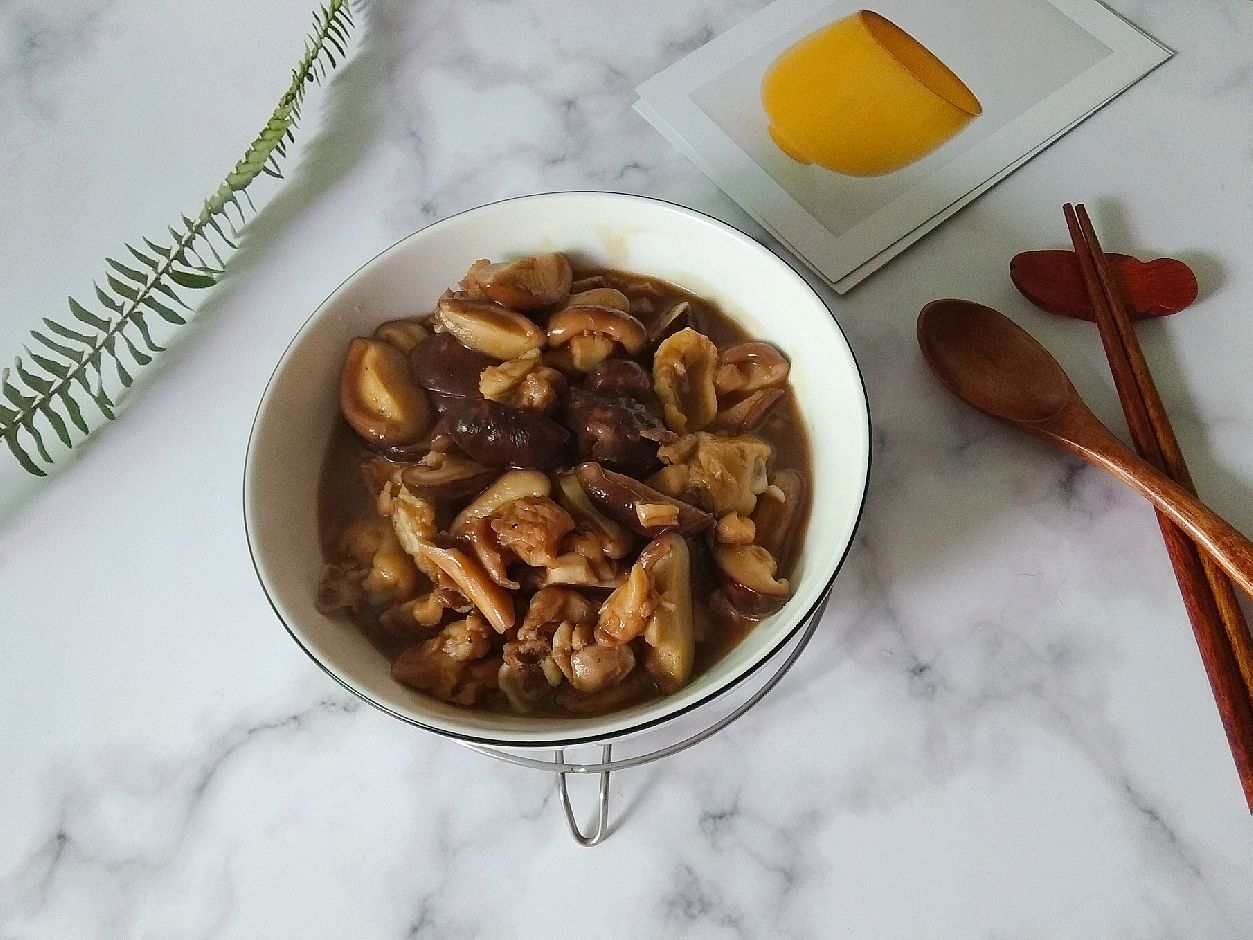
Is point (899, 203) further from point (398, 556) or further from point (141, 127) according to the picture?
point (141, 127)

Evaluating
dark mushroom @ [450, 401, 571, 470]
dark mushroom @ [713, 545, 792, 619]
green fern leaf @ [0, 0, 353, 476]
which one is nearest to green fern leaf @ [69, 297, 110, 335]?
green fern leaf @ [0, 0, 353, 476]

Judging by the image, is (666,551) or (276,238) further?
A: (276,238)

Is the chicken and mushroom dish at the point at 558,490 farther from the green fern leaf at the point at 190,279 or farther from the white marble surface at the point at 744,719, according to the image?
the green fern leaf at the point at 190,279

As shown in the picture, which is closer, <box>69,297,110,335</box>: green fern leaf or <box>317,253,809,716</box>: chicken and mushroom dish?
<box>317,253,809,716</box>: chicken and mushroom dish

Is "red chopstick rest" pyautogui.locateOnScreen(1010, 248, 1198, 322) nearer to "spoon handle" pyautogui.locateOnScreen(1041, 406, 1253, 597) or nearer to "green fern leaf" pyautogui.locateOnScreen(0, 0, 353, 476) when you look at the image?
"spoon handle" pyautogui.locateOnScreen(1041, 406, 1253, 597)

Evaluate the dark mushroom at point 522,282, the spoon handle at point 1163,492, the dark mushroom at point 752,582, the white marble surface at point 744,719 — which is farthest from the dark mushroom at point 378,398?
the spoon handle at point 1163,492

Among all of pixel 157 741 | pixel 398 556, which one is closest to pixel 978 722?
pixel 398 556
